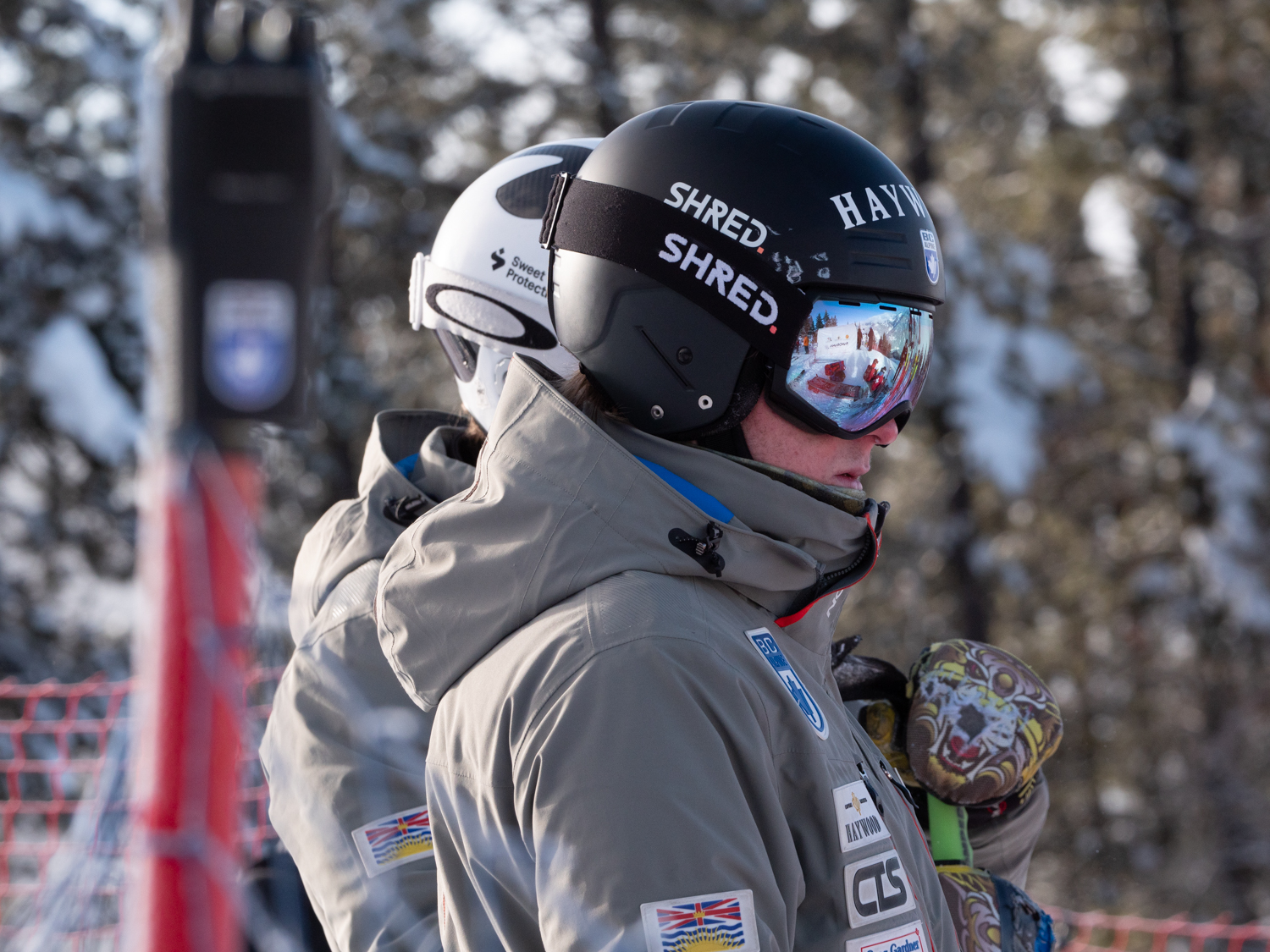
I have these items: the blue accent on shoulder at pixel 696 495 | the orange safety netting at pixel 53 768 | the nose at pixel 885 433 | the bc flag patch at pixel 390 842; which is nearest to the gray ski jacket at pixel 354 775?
the bc flag patch at pixel 390 842

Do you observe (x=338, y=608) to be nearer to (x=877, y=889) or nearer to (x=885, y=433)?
(x=885, y=433)

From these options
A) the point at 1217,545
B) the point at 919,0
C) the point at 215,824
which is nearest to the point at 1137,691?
the point at 1217,545

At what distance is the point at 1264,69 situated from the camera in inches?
496

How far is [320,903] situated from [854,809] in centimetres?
115

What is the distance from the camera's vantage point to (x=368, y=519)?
2609 millimetres

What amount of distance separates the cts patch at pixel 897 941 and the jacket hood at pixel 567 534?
418 mm

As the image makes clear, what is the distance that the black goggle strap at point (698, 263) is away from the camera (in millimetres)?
1756

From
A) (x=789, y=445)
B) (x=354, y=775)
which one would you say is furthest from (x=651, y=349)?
(x=354, y=775)

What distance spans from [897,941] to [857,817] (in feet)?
0.50

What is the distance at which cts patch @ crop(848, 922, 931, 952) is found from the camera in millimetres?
1496

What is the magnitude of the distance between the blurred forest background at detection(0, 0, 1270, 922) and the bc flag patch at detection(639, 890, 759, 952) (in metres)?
8.57

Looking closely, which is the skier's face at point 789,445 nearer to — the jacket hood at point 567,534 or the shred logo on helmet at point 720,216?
the jacket hood at point 567,534

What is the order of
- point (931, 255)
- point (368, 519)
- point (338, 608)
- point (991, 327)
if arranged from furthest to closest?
point (991, 327) < point (368, 519) < point (338, 608) < point (931, 255)

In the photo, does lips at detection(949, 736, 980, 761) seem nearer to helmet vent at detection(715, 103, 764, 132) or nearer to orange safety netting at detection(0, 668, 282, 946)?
helmet vent at detection(715, 103, 764, 132)
